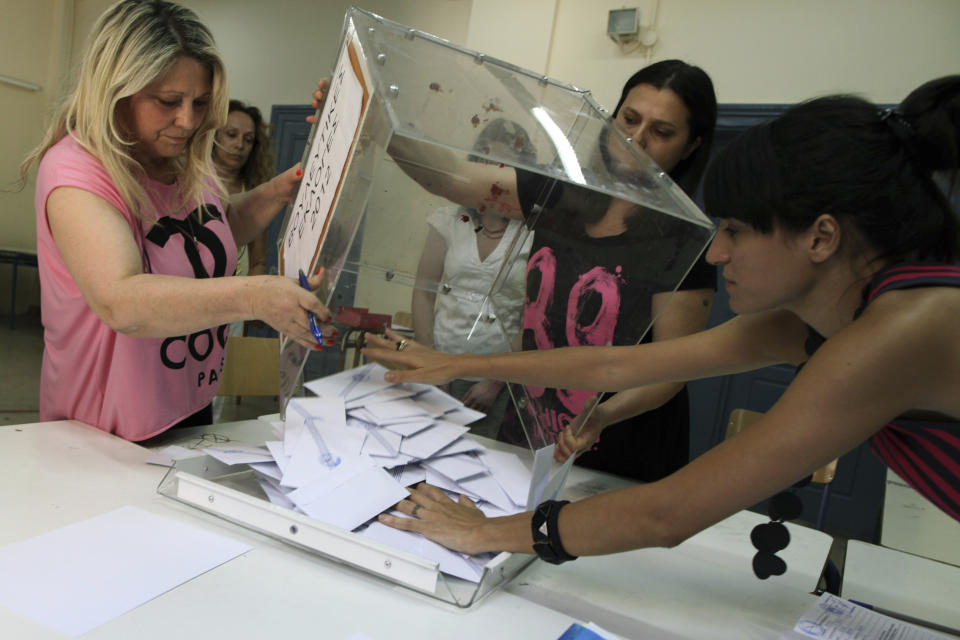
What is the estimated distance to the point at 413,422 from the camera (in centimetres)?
108

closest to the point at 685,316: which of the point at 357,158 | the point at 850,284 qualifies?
the point at 850,284

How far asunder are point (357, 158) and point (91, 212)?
0.49m

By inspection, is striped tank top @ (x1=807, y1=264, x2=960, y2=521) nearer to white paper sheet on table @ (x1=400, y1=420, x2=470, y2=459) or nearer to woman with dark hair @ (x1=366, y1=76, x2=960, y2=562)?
woman with dark hair @ (x1=366, y1=76, x2=960, y2=562)

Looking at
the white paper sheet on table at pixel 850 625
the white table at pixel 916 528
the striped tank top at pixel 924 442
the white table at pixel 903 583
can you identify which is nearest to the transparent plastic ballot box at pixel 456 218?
the striped tank top at pixel 924 442

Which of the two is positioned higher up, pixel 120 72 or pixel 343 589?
pixel 120 72

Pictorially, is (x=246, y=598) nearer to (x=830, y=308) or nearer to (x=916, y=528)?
(x=830, y=308)

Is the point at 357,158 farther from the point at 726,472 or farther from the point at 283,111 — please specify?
the point at 283,111

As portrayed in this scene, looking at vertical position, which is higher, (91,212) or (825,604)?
(91,212)

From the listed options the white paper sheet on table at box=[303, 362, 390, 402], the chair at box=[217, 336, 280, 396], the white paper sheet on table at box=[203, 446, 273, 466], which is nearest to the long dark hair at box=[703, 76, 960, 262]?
the white paper sheet on table at box=[303, 362, 390, 402]

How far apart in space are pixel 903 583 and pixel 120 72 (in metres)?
1.54

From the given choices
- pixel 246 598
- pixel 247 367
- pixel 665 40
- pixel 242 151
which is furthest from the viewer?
pixel 665 40

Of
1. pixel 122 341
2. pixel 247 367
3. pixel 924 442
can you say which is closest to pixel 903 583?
pixel 924 442

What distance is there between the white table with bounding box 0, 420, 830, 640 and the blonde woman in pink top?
110mm

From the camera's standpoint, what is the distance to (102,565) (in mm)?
718
